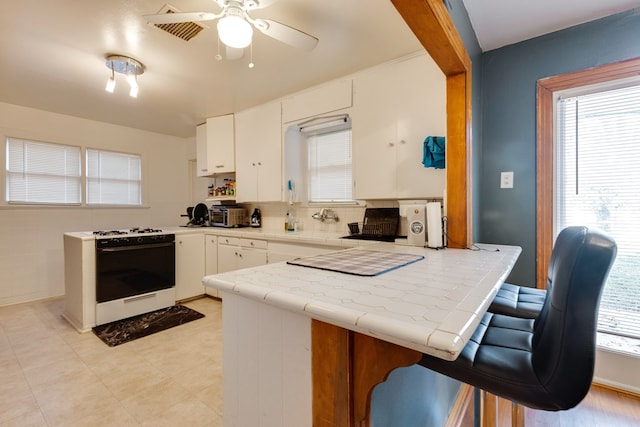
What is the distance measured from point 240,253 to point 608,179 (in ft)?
10.4

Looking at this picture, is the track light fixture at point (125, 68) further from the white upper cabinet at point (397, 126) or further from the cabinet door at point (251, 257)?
the white upper cabinet at point (397, 126)

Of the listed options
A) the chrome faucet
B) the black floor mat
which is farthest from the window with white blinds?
the black floor mat

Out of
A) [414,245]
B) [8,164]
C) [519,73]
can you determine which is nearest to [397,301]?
[414,245]

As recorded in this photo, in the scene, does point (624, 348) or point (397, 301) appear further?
point (624, 348)

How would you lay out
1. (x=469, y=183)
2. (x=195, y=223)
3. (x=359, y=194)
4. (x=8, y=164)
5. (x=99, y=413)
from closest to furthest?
(x=99, y=413) < (x=469, y=183) < (x=359, y=194) < (x=8, y=164) < (x=195, y=223)

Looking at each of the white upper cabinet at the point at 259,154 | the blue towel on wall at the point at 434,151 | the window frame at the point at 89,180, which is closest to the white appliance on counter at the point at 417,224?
the blue towel on wall at the point at 434,151

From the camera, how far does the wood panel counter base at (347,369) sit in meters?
0.67

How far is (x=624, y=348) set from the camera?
1.82 m

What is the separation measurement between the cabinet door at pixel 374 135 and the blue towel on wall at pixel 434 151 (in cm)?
38

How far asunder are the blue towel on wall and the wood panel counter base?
5.48 ft

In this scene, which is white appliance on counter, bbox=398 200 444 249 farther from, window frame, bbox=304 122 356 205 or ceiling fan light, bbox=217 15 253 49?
ceiling fan light, bbox=217 15 253 49

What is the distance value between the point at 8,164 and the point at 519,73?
534 centimetres

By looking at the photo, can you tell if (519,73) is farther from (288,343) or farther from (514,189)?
(288,343)

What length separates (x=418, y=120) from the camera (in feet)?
7.49
